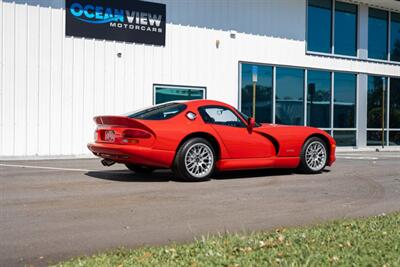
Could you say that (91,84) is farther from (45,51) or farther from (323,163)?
(323,163)

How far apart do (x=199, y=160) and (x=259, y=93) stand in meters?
9.53

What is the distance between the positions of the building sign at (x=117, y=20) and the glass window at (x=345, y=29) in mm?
7532

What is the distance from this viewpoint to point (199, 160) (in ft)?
26.5

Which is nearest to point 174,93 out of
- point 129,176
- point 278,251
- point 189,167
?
point 129,176

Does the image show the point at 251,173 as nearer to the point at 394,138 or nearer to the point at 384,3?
the point at 394,138

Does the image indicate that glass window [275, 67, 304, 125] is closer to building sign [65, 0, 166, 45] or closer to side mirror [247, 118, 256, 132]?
building sign [65, 0, 166, 45]

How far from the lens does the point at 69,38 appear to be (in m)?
13.8

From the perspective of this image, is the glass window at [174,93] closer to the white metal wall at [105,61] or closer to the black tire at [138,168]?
the white metal wall at [105,61]

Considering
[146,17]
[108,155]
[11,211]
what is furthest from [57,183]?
[146,17]

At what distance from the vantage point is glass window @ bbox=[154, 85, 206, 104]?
15.4 m

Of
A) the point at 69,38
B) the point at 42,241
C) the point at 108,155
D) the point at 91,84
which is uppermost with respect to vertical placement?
the point at 69,38

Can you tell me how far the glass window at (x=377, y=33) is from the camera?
800 inches

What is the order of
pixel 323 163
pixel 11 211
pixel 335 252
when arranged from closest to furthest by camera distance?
pixel 335 252, pixel 11 211, pixel 323 163

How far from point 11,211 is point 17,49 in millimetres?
8409
